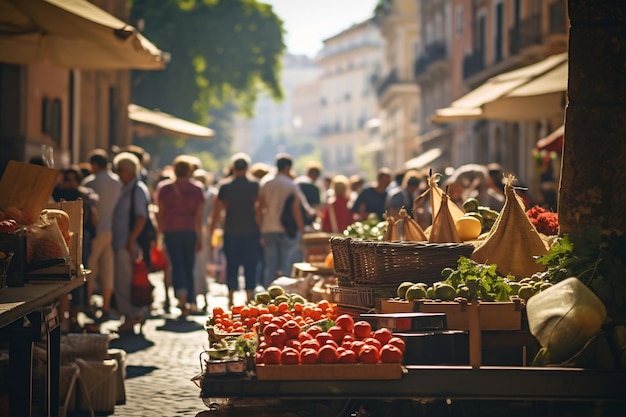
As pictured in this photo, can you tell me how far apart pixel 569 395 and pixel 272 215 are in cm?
1039

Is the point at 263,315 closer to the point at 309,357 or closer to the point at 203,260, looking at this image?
the point at 309,357

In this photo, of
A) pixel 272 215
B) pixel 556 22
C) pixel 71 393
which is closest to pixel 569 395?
pixel 71 393

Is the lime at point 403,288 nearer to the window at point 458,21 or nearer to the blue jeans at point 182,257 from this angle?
the blue jeans at point 182,257

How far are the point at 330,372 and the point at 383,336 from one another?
1.19ft

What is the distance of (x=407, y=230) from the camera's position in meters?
9.20

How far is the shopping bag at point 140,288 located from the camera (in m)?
14.0

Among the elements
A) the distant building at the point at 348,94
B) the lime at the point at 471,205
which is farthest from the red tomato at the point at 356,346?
the distant building at the point at 348,94

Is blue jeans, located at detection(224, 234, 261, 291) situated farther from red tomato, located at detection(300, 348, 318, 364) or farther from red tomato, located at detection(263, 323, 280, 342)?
red tomato, located at detection(300, 348, 318, 364)

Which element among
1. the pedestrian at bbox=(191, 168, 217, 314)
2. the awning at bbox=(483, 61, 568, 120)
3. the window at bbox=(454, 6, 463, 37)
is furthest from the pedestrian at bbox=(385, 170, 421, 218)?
the window at bbox=(454, 6, 463, 37)

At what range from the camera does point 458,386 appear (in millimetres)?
6188

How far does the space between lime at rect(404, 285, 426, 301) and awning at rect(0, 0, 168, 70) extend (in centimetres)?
463

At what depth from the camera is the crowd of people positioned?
14422 millimetres

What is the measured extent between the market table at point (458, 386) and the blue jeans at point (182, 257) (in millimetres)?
9574

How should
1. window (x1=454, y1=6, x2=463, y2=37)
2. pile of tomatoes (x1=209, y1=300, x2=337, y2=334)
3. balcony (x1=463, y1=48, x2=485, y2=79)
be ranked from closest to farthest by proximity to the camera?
1. pile of tomatoes (x1=209, y1=300, x2=337, y2=334)
2. balcony (x1=463, y1=48, x2=485, y2=79)
3. window (x1=454, y1=6, x2=463, y2=37)
